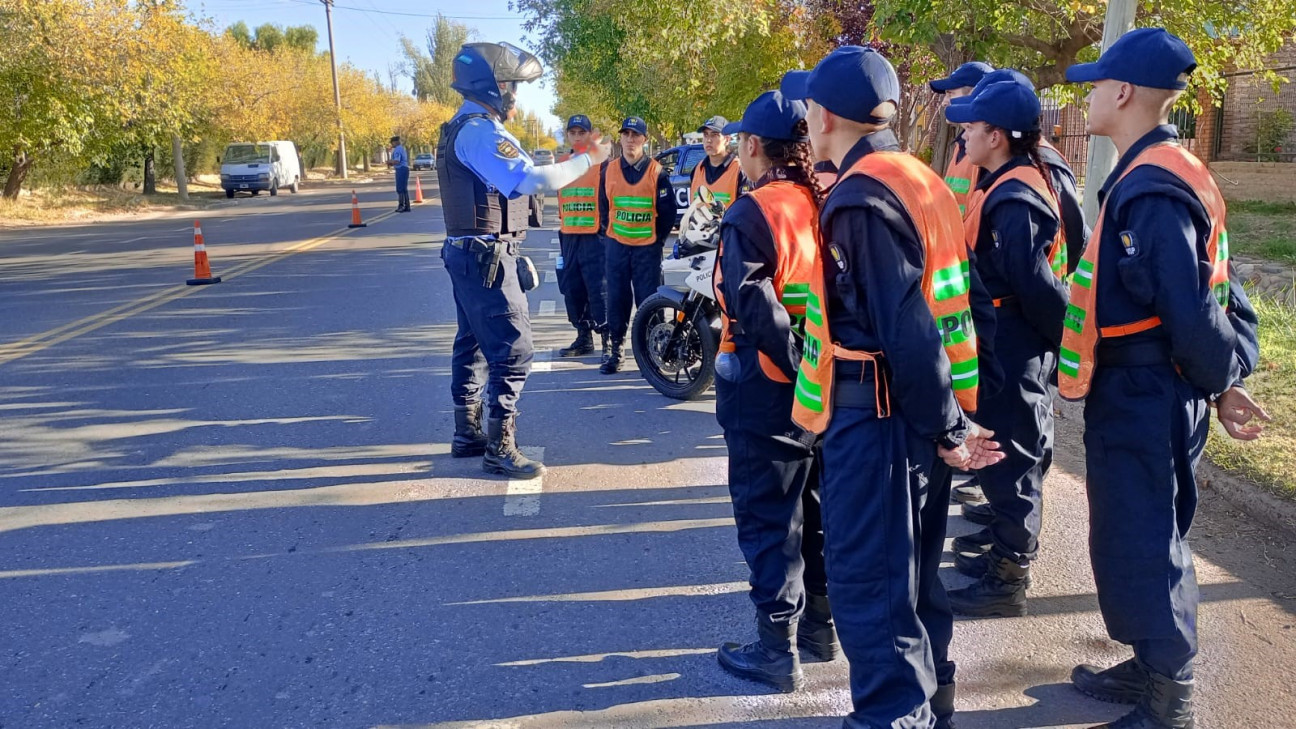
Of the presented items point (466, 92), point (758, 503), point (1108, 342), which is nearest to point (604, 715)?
point (758, 503)

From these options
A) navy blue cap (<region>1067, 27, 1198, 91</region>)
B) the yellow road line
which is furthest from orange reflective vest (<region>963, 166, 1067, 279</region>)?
the yellow road line

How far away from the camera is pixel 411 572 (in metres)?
4.16

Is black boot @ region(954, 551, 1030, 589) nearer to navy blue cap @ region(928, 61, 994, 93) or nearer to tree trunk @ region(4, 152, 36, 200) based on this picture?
navy blue cap @ region(928, 61, 994, 93)

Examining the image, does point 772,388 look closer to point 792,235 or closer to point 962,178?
point 792,235

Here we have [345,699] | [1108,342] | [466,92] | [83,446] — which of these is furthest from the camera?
[83,446]

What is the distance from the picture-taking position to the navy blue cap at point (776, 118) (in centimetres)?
308

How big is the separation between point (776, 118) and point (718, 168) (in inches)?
176

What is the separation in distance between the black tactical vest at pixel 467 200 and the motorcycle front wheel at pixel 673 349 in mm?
1883

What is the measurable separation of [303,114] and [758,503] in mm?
57023

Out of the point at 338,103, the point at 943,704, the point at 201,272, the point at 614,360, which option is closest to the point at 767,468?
the point at 943,704

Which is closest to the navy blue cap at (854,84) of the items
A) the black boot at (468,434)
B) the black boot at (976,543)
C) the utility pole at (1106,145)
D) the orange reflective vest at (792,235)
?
the orange reflective vest at (792,235)

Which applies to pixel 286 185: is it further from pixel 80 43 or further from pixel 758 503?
pixel 758 503

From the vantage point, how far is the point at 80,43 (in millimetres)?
27688

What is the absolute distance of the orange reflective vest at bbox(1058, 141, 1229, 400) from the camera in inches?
111
